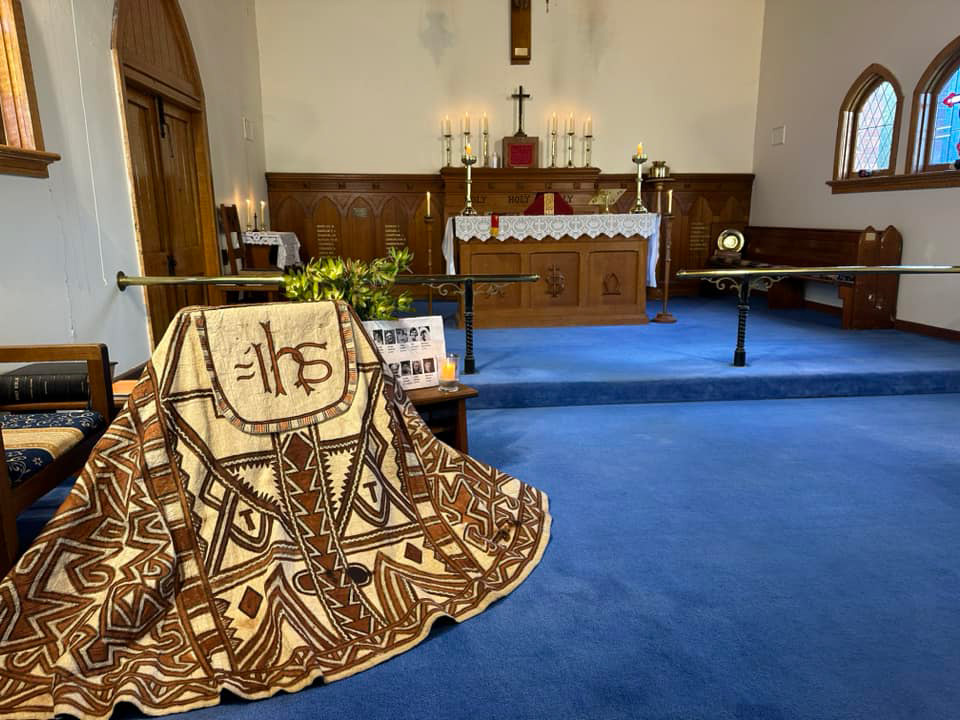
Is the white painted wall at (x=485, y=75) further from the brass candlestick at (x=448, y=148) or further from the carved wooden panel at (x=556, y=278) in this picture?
the carved wooden panel at (x=556, y=278)

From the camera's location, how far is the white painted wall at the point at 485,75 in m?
7.76

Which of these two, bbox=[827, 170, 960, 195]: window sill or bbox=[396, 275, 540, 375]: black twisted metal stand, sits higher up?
bbox=[827, 170, 960, 195]: window sill

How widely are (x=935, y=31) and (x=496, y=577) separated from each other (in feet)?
19.9

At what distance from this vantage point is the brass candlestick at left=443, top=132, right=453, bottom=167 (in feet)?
26.3

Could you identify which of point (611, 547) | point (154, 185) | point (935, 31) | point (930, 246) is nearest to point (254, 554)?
point (611, 547)

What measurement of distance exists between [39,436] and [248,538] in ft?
2.75

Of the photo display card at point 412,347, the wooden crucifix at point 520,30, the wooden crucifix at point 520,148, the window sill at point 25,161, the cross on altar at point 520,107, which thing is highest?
the wooden crucifix at point 520,30

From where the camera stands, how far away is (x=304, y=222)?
319 inches

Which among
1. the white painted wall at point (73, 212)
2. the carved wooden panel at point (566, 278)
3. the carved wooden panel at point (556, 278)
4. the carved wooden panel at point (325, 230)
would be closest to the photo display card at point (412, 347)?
the white painted wall at point (73, 212)

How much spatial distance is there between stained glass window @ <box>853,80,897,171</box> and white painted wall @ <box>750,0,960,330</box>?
25 centimetres

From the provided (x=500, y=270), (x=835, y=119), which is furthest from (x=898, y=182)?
(x=500, y=270)

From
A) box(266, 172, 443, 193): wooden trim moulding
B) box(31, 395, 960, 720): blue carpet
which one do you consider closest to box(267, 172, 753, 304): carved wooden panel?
box(266, 172, 443, 193): wooden trim moulding

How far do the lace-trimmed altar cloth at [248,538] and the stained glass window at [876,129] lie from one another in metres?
5.88

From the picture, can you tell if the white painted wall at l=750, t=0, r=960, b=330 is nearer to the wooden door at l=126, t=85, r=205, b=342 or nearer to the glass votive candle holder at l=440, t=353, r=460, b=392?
the glass votive candle holder at l=440, t=353, r=460, b=392
